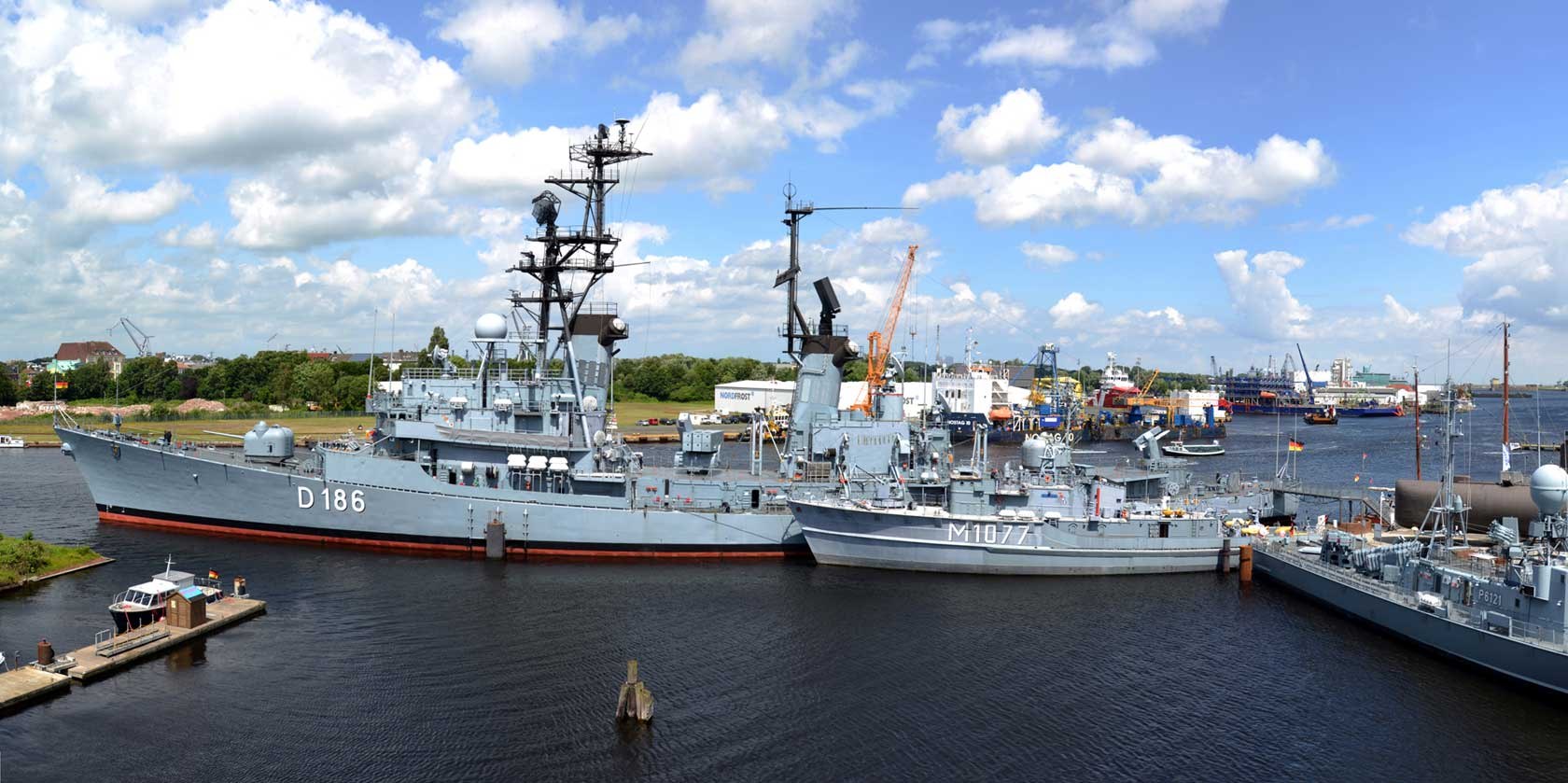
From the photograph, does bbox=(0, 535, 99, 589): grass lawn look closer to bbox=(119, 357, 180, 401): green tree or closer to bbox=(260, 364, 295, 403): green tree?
bbox=(260, 364, 295, 403): green tree

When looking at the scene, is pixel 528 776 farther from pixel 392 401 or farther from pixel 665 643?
pixel 392 401

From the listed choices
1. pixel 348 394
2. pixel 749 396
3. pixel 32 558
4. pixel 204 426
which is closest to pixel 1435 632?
pixel 32 558

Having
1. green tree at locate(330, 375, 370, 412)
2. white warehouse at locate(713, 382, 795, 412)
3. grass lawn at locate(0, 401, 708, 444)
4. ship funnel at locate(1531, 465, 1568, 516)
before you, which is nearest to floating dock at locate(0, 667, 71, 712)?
ship funnel at locate(1531, 465, 1568, 516)

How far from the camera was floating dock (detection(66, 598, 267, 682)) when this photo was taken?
2289 cm

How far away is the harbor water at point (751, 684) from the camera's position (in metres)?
19.4

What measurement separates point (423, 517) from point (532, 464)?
192 inches

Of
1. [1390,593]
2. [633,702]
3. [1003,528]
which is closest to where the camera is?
[633,702]

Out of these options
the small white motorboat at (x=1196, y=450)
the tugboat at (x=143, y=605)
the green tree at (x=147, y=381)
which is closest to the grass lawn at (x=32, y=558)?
the tugboat at (x=143, y=605)

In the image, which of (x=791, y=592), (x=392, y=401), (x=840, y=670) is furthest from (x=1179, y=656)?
(x=392, y=401)

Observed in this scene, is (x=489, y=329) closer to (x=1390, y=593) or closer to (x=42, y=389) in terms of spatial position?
(x=1390, y=593)

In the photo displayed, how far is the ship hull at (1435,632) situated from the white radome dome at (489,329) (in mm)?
32769

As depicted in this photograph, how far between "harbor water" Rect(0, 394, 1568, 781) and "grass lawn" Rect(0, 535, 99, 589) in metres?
0.86

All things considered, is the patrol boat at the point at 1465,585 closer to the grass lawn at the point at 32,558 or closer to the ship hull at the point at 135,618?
the ship hull at the point at 135,618

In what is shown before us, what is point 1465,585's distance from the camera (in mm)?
27422
